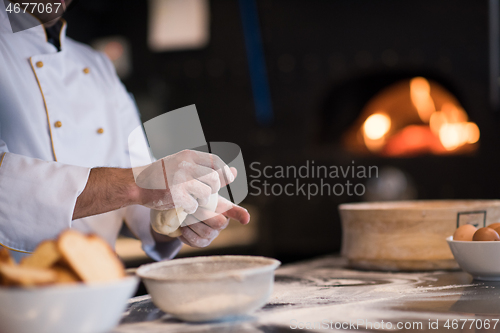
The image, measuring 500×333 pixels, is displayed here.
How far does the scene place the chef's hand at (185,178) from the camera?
0.81 meters

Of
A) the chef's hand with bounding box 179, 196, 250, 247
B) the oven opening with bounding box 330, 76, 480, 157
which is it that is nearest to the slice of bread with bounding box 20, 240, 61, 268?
the chef's hand with bounding box 179, 196, 250, 247

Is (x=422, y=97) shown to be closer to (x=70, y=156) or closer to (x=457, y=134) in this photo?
(x=457, y=134)

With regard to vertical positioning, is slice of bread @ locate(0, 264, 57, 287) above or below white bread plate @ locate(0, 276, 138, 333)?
above

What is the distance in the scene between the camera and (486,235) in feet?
3.17

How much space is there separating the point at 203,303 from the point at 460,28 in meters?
2.86

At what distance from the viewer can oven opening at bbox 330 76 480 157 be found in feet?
9.60

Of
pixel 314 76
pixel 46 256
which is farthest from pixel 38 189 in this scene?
pixel 314 76

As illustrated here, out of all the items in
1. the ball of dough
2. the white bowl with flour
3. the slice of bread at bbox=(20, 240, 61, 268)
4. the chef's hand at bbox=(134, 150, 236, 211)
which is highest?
the chef's hand at bbox=(134, 150, 236, 211)

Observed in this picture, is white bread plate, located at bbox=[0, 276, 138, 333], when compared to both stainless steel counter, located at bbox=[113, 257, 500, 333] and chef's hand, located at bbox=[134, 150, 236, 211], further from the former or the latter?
chef's hand, located at bbox=[134, 150, 236, 211]

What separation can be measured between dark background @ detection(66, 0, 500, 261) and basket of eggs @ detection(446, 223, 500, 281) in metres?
1.87

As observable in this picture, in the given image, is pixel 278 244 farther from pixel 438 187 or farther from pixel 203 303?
pixel 203 303

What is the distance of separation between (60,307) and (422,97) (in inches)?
120

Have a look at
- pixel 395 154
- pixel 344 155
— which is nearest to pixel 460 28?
pixel 395 154

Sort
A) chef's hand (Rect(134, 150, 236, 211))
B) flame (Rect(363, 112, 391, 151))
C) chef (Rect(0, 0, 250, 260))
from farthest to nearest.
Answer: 1. flame (Rect(363, 112, 391, 151))
2. chef (Rect(0, 0, 250, 260))
3. chef's hand (Rect(134, 150, 236, 211))
